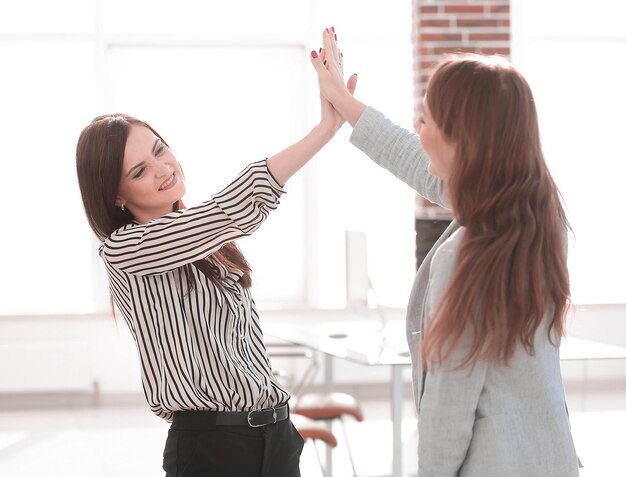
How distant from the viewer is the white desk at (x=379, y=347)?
3.13 metres

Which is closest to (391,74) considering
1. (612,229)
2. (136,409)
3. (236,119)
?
(236,119)

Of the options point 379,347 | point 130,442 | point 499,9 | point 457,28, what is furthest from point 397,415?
point 499,9

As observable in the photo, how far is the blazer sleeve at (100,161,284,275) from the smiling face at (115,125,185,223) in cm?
10

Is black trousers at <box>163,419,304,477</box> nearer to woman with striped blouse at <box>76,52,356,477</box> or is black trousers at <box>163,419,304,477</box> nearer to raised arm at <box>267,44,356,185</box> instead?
woman with striped blouse at <box>76,52,356,477</box>

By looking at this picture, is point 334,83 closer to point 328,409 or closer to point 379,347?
point 379,347

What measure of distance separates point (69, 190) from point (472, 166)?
5.02 m

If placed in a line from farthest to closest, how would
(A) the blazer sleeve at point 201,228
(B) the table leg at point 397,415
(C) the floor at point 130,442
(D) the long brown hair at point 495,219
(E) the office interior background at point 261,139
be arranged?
(E) the office interior background at point 261,139 → (C) the floor at point 130,442 → (B) the table leg at point 397,415 → (A) the blazer sleeve at point 201,228 → (D) the long brown hair at point 495,219

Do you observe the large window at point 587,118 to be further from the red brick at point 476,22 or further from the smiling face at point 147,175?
the smiling face at point 147,175

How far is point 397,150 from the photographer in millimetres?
1686

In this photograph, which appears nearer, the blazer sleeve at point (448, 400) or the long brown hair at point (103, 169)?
the blazer sleeve at point (448, 400)

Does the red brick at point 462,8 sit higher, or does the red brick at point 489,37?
the red brick at point 462,8

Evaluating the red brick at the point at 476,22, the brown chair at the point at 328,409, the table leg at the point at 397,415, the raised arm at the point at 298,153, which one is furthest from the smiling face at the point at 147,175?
the red brick at the point at 476,22

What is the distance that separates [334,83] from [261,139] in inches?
173

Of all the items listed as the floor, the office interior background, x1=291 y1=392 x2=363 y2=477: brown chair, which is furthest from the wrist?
the office interior background
